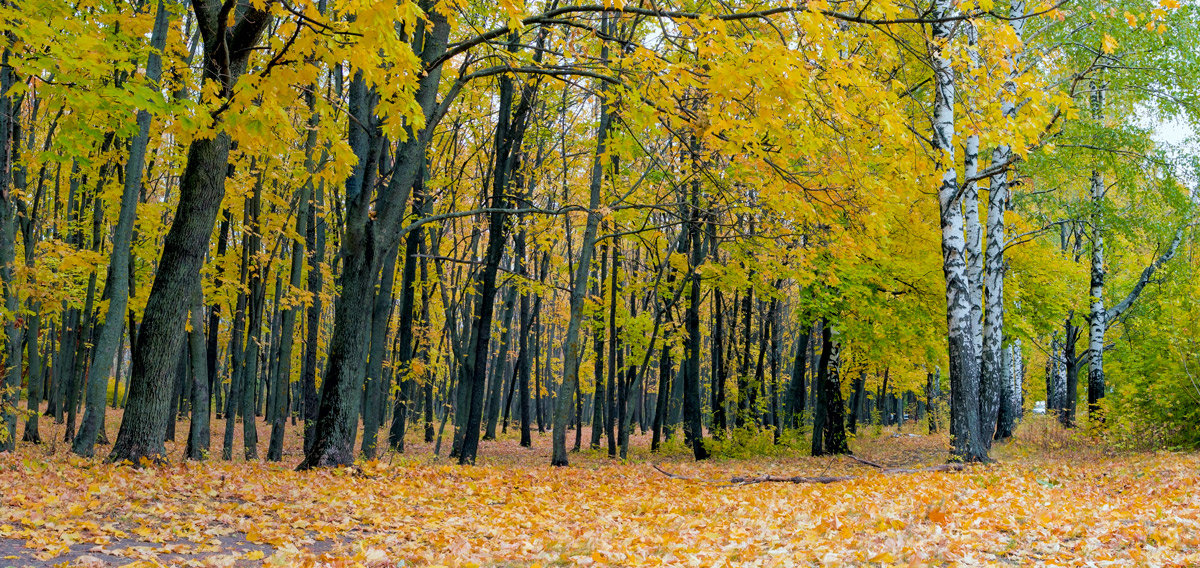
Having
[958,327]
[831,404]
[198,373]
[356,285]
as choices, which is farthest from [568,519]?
[831,404]

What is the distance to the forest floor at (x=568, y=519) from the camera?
4.32 meters

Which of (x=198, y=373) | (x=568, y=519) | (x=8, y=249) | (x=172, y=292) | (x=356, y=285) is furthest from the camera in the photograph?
(x=198, y=373)

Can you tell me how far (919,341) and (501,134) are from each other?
1039cm

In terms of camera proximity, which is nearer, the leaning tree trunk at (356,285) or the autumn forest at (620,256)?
the autumn forest at (620,256)

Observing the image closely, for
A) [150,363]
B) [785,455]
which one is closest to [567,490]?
[150,363]

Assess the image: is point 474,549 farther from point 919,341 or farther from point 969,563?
point 919,341

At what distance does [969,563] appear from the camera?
13.1 feet

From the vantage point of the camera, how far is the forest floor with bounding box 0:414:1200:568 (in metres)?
4.32

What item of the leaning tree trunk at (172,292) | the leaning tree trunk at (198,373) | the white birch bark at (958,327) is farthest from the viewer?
the leaning tree trunk at (198,373)

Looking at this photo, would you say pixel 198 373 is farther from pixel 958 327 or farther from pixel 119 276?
pixel 958 327

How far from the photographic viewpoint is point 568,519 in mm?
6617

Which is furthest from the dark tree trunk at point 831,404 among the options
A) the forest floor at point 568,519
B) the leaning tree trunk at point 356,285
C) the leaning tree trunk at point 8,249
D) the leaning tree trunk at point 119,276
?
the leaning tree trunk at point 8,249

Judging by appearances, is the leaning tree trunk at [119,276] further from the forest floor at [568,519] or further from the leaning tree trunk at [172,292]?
the leaning tree trunk at [172,292]

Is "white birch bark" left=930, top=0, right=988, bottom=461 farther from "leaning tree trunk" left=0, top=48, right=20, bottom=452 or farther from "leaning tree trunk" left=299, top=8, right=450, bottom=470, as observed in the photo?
"leaning tree trunk" left=0, top=48, right=20, bottom=452
